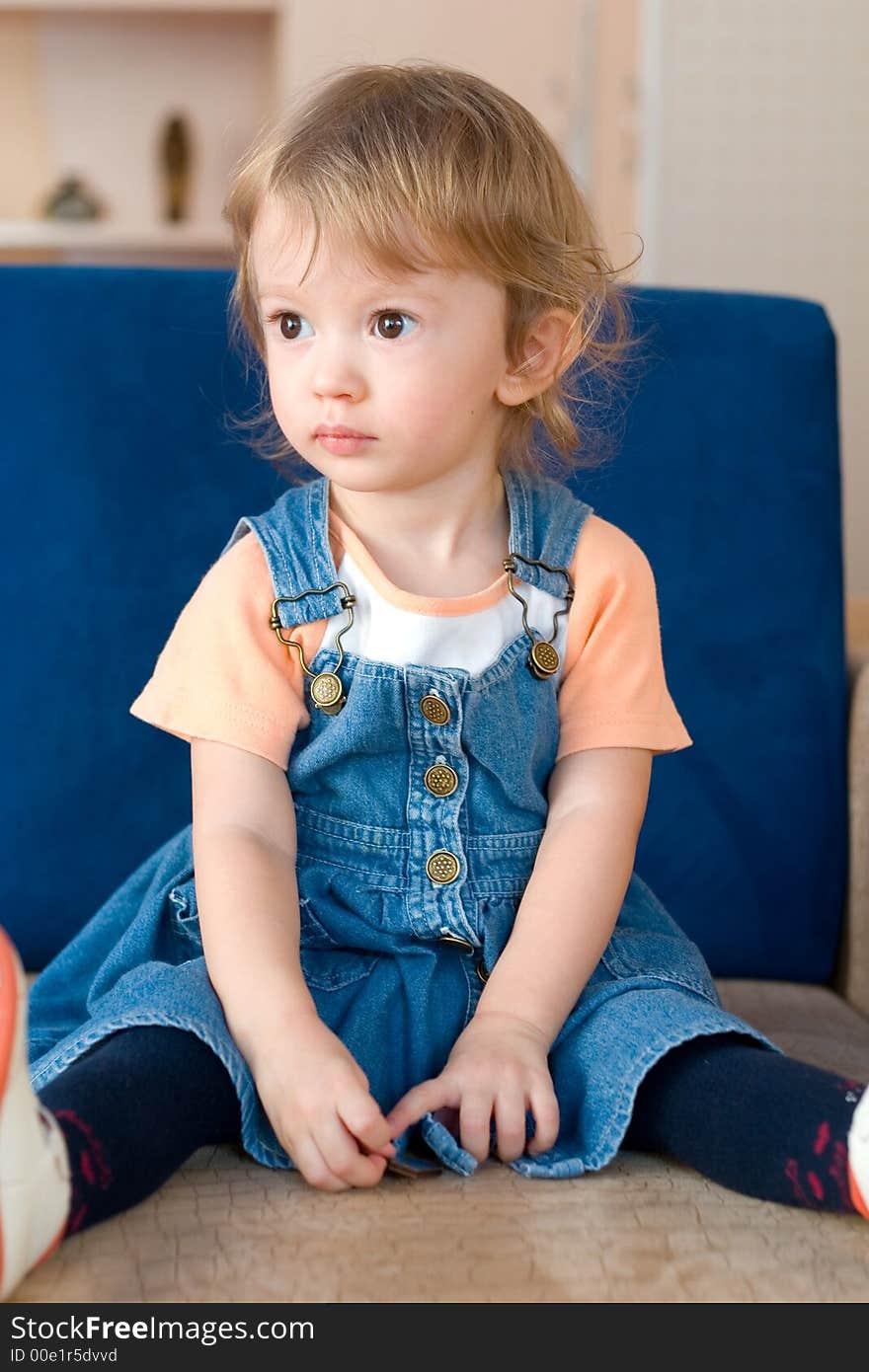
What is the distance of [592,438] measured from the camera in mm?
1282

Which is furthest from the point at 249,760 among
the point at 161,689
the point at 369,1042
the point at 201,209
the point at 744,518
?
the point at 201,209

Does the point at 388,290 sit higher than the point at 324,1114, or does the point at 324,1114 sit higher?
the point at 388,290

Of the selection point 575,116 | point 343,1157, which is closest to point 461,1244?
point 343,1157

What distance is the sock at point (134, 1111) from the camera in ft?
2.44

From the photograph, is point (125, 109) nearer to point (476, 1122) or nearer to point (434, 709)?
point (434, 709)

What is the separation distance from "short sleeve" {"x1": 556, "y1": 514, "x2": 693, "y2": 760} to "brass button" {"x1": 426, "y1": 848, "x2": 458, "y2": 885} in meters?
0.11

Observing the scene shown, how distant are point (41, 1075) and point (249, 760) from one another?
216mm

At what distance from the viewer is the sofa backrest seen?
127 cm

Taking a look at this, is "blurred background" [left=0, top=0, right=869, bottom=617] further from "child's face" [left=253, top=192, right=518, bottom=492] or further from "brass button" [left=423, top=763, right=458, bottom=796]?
"brass button" [left=423, top=763, right=458, bottom=796]

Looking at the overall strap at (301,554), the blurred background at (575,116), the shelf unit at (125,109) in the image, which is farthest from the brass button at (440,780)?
the shelf unit at (125,109)

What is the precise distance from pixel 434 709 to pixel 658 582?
0.41 metres

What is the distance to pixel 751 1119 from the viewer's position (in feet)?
2.66
